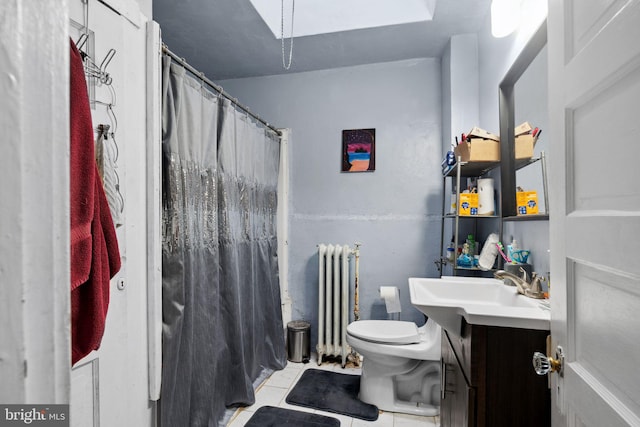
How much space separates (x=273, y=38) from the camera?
226 centimetres

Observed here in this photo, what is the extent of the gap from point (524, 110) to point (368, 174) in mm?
1244

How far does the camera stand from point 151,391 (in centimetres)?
124

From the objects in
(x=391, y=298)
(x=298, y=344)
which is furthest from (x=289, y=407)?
(x=391, y=298)

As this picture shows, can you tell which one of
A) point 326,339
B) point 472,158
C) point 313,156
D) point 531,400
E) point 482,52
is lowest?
point 326,339

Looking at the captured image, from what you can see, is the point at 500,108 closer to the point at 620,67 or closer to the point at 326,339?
the point at 620,67

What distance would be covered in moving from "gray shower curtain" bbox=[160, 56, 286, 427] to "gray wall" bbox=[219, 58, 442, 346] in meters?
0.42

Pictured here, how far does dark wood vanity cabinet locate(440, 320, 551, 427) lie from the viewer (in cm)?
94

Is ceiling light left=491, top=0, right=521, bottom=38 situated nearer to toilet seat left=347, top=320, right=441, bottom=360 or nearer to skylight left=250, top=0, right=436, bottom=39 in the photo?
skylight left=250, top=0, right=436, bottom=39

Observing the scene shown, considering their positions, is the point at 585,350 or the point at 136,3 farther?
the point at 136,3

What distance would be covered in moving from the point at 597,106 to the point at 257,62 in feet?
8.09

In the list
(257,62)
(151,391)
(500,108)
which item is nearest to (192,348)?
(151,391)

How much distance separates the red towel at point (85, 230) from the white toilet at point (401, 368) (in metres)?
1.49

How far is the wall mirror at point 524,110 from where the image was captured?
1.39 metres

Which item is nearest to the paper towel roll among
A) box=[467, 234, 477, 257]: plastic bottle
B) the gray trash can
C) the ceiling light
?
box=[467, 234, 477, 257]: plastic bottle
